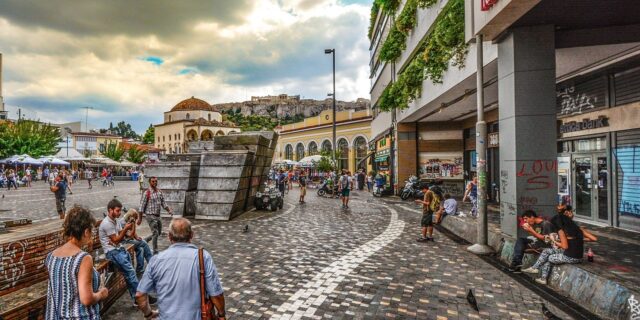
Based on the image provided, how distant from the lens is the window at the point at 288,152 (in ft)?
211

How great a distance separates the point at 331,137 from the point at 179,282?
171ft

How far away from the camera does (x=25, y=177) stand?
34719 mm

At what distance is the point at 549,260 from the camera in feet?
21.1

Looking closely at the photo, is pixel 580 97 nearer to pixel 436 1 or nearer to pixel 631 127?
pixel 631 127

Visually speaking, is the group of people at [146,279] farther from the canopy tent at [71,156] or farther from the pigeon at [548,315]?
the canopy tent at [71,156]

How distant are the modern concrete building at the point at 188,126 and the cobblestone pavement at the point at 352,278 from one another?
83.2 m

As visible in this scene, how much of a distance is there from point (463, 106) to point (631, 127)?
26.6 ft

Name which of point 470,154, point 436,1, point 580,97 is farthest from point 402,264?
point 470,154

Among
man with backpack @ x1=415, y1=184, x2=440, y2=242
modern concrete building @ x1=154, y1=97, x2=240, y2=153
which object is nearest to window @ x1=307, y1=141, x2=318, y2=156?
modern concrete building @ x1=154, y1=97, x2=240, y2=153

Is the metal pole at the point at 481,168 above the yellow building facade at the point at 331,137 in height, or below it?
below

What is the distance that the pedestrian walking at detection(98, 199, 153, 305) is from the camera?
201 inches

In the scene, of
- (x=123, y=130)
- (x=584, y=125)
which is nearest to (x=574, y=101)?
(x=584, y=125)

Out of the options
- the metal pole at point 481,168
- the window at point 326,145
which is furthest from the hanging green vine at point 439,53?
the window at point 326,145

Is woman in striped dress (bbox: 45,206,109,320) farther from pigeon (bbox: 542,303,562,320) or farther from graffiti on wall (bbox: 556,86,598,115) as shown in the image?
graffiti on wall (bbox: 556,86,598,115)
